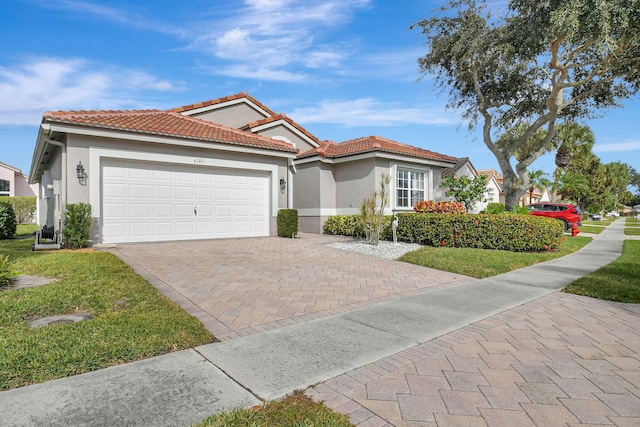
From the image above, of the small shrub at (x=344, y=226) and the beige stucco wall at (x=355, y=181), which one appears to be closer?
the small shrub at (x=344, y=226)

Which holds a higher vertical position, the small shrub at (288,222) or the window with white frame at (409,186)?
the window with white frame at (409,186)

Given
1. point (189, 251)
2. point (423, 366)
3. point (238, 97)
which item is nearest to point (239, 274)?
point (189, 251)

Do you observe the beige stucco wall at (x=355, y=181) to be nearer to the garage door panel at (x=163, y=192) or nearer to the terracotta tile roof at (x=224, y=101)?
the terracotta tile roof at (x=224, y=101)

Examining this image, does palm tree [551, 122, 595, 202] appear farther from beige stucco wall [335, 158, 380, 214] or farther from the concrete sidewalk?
the concrete sidewalk

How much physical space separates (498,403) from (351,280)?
441cm

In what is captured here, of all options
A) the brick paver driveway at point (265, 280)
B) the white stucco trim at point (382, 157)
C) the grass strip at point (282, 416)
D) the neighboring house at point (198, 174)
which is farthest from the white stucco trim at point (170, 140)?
the grass strip at point (282, 416)

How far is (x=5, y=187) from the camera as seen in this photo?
31875 millimetres

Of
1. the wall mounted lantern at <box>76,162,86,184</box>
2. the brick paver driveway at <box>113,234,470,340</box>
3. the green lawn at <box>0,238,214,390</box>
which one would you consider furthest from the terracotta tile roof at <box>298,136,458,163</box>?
the green lawn at <box>0,238,214,390</box>

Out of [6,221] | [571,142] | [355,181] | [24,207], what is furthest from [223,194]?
[571,142]

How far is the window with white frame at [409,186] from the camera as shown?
16828 mm

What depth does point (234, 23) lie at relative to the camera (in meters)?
10.7

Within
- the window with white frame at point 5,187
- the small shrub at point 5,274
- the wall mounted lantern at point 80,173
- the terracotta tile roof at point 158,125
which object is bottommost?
the small shrub at point 5,274

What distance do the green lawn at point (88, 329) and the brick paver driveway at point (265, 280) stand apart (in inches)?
16.0

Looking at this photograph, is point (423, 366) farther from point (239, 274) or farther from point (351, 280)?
point (239, 274)
